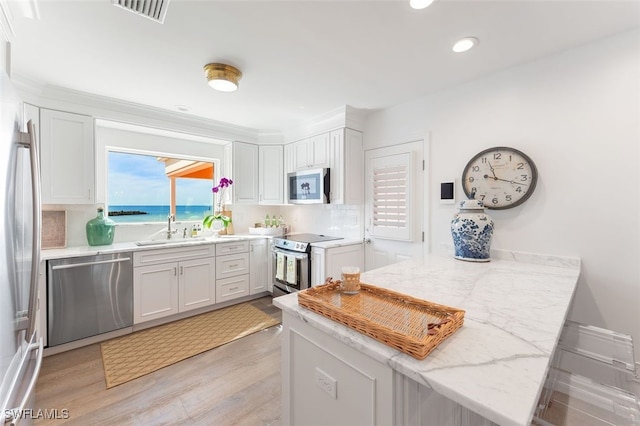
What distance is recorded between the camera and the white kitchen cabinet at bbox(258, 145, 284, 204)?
4035mm

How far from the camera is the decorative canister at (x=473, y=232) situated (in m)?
2.01

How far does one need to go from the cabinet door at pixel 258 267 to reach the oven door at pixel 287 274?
0.19 meters

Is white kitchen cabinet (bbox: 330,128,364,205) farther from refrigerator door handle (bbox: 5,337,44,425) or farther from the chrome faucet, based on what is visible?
refrigerator door handle (bbox: 5,337,44,425)

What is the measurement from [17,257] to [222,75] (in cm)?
176

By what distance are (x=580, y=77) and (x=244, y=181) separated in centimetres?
373

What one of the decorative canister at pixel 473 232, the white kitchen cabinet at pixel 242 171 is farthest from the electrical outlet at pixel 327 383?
the white kitchen cabinet at pixel 242 171

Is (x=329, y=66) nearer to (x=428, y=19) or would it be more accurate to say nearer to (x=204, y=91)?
(x=428, y=19)

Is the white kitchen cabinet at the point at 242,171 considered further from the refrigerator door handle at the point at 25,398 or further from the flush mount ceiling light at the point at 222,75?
the refrigerator door handle at the point at 25,398

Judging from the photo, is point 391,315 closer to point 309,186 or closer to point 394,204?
point 394,204

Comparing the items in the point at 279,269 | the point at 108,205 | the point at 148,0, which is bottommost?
the point at 279,269

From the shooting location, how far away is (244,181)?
396 centimetres

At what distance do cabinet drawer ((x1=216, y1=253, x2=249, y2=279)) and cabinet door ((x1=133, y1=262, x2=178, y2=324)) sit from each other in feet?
Result: 1.71

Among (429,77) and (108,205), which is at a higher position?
(429,77)

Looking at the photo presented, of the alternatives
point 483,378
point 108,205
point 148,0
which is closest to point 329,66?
point 148,0
